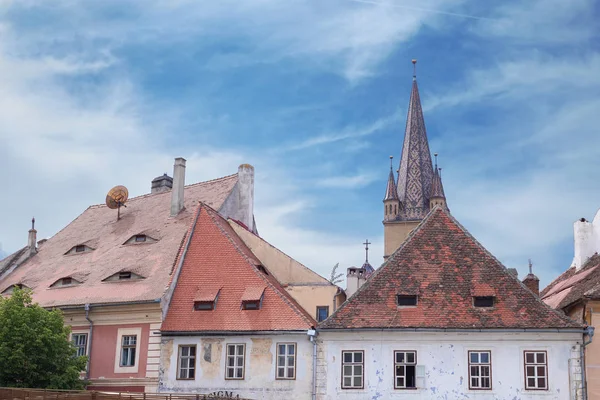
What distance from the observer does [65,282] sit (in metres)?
38.6

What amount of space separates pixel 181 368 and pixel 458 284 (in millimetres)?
11052

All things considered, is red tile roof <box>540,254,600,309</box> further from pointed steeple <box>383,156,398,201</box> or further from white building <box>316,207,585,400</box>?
pointed steeple <box>383,156,398,201</box>

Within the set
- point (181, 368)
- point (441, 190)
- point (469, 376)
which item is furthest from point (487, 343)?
point (441, 190)

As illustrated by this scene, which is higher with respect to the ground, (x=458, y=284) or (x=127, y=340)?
(x=458, y=284)

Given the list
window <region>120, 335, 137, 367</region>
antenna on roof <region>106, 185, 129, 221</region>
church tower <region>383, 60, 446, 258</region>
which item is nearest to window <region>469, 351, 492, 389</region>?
window <region>120, 335, 137, 367</region>

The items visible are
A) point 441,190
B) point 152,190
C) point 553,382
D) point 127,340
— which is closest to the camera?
point 553,382

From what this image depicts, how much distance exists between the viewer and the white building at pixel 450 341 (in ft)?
101

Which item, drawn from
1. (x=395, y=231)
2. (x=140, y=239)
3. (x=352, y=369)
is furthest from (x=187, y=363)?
(x=395, y=231)

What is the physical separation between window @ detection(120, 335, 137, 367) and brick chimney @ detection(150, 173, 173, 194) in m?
13.9

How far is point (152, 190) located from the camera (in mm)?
47812

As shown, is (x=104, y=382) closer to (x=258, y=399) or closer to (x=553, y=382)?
(x=258, y=399)

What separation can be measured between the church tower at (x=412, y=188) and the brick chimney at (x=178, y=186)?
223 ft

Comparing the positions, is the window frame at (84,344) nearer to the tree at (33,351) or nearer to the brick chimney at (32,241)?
the tree at (33,351)

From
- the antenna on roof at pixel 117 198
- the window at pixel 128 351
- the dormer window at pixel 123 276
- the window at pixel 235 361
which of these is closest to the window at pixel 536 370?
the window at pixel 235 361
